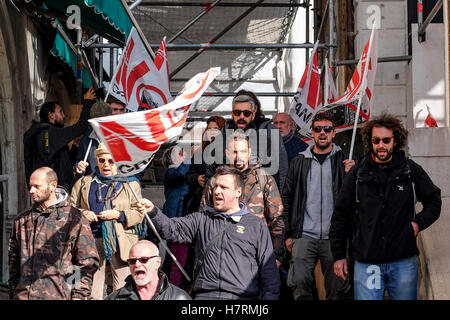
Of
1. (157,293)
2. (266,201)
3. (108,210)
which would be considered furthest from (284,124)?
(157,293)

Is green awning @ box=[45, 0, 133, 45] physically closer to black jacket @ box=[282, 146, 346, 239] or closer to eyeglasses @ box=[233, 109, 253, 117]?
eyeglasses @ box=[233, 109, 253, 117]

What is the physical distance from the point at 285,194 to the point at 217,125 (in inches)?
56.5

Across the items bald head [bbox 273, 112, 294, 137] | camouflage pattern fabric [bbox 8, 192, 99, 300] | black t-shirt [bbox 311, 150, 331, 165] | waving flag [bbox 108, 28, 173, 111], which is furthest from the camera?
bald head [bbox 273, 112, 294, 137]

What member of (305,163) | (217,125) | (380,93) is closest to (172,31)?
(380,93)

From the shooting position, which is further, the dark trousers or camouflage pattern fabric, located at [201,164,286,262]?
the dark trousers

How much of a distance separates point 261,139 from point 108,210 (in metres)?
1.62

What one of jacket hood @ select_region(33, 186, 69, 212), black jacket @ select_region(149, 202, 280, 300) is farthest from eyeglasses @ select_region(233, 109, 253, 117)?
jacket hood @ select_region(33, 186, 69, 212)

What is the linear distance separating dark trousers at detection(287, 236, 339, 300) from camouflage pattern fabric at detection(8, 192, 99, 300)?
1.82 meters

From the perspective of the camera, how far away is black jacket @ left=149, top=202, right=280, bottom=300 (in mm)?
6305

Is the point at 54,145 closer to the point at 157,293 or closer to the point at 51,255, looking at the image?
the point at 51,255

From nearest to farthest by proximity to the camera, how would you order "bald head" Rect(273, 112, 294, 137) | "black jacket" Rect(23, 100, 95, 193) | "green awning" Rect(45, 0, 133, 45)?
1. "black jacket" Rect(23, 100, 95, 193)
2. "bald head" Rect(273, 112, 294, 137)
3. "green awning" Rect(45, 0, 133, 45)

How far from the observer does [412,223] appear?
666 centimetres

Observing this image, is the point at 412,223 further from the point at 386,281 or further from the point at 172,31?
the point at 172,31

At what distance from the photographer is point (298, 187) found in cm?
760
